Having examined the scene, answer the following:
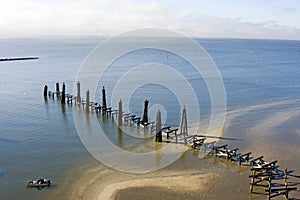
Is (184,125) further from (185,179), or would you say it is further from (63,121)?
(63,121)

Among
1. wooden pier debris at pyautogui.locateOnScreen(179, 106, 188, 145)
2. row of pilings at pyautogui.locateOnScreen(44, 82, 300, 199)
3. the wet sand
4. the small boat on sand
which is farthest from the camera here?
wooden pier debris at pyautogui.locateOnScreen(179, 106, 188, 145)

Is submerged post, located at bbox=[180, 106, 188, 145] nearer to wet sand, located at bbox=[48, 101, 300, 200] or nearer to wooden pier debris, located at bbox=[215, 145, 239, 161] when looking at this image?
wet sand, located at bbox=[48, 101, 300, 200]

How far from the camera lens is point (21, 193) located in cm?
2036

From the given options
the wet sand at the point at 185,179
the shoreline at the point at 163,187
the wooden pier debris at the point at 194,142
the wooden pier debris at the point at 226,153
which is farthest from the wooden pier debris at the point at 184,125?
the shoreline at the point at 163,187

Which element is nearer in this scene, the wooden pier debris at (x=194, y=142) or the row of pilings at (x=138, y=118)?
the wooden pier debris at (x=194, y=142)

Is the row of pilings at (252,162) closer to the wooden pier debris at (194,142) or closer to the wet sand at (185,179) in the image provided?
the wooden pier debris at (194,142)

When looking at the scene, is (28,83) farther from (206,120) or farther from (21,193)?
(21,193)

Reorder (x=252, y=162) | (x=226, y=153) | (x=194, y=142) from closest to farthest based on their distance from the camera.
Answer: (x=252, y=162) < (x=226, y=153) < (x=194, y=142)

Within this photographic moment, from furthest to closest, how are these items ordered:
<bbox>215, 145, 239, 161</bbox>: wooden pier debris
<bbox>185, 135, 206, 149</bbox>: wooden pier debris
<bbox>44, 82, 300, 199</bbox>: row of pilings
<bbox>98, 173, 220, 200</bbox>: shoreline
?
<bbox>185, 135, 206, 149</bbox>: wooden pier debris, <bbox>215, 145, 239, 161</bbox>: wooden pier debris, <bbox>44, 82, 300, 199</bbox>: row of pilings, <bbox>98, 173, 220, 200</bbox>: shoreline

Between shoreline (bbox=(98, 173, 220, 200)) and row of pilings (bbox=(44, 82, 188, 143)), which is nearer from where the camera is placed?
shoreline (bbox=(98, 173, 220, 200))

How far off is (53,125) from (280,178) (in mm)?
21987

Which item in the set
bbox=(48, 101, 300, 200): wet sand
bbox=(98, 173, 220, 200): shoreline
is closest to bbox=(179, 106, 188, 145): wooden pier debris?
bbox=(48, 101, 300, 200): wet sand

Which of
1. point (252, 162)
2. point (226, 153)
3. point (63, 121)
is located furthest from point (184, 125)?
point (63, 121)

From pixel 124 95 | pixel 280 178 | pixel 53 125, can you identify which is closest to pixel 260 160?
pixel 280 178
